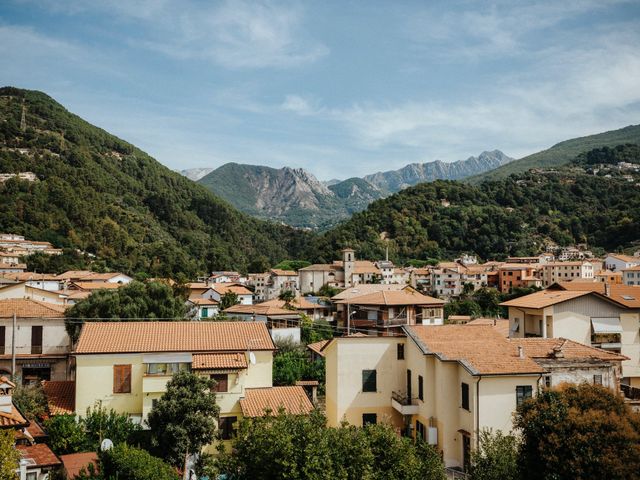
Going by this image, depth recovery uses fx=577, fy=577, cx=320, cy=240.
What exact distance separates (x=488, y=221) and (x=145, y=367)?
134 m

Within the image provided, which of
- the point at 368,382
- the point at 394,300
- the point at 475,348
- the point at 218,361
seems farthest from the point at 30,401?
the point at 394,300

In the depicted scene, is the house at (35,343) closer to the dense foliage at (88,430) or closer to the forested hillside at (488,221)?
the dense foliage at (88,430)

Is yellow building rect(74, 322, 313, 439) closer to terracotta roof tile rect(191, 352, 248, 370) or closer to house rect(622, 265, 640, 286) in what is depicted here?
terracotta roof tile rect(191, 352, 248, 370)

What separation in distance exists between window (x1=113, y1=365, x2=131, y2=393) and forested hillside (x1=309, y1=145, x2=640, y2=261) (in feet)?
353

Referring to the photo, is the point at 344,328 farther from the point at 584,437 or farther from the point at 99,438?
the point at 584,437

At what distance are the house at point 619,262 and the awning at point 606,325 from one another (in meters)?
85.8

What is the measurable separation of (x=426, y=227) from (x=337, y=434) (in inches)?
5380

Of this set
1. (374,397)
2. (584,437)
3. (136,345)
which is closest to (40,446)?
(136,345)

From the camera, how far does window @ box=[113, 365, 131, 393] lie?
76.3 ft

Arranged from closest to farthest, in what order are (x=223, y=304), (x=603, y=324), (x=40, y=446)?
(x=40, y=446) < (x=603, y=324) < (x=223, y=304)

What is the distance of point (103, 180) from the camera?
143m

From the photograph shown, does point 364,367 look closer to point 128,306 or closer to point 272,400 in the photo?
point 272,400

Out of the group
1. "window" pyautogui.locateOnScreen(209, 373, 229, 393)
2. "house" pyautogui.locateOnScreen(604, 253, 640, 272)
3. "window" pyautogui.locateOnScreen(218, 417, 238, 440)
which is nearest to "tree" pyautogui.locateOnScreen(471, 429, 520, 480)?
"window" pyautogui.locateOnScreen(218, 417, 238, 440)

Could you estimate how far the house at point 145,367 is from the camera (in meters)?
22.9
